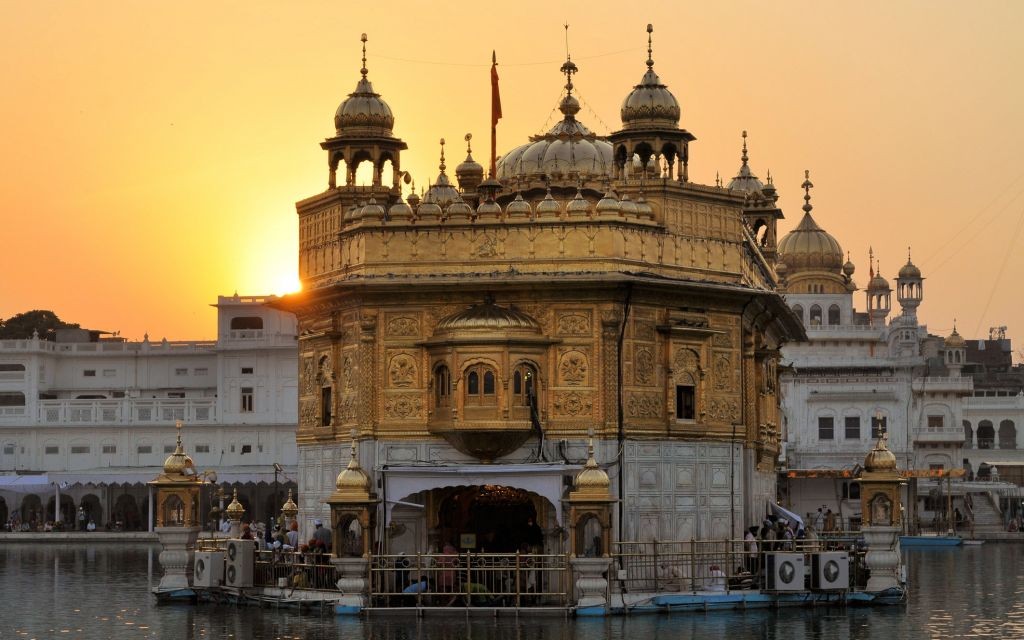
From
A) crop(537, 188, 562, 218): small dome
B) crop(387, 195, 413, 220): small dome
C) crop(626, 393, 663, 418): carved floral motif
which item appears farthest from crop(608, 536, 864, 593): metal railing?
crop(387, 195, 413, 220): small dome

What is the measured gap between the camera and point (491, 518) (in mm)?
35438

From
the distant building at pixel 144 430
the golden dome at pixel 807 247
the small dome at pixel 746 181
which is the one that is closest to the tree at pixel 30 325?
the distant building at pixel 144 430

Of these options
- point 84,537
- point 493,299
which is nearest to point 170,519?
point 493,299

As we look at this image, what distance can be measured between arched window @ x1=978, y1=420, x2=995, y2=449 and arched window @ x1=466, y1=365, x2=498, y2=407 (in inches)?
2906

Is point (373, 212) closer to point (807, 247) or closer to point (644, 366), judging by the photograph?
point (644, 366)

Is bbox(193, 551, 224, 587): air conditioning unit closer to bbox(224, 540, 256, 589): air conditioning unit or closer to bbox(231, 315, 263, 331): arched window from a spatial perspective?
bbox(224, 540, 256, 589): air conditioning unit

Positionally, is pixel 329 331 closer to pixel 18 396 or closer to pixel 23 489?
pixel 23 489

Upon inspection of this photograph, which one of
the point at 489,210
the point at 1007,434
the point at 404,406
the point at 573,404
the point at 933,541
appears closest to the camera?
the point at 573,404

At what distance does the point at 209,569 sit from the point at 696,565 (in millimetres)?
9095

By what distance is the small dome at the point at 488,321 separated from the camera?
33.7 metres

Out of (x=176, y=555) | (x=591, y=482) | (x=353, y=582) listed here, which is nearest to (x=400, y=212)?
(x=591, y=482)

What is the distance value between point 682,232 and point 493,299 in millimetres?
3989

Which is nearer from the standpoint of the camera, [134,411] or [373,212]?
[373,212]

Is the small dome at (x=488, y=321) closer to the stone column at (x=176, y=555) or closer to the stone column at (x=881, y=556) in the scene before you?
the stone column at (x=176, y=555)
